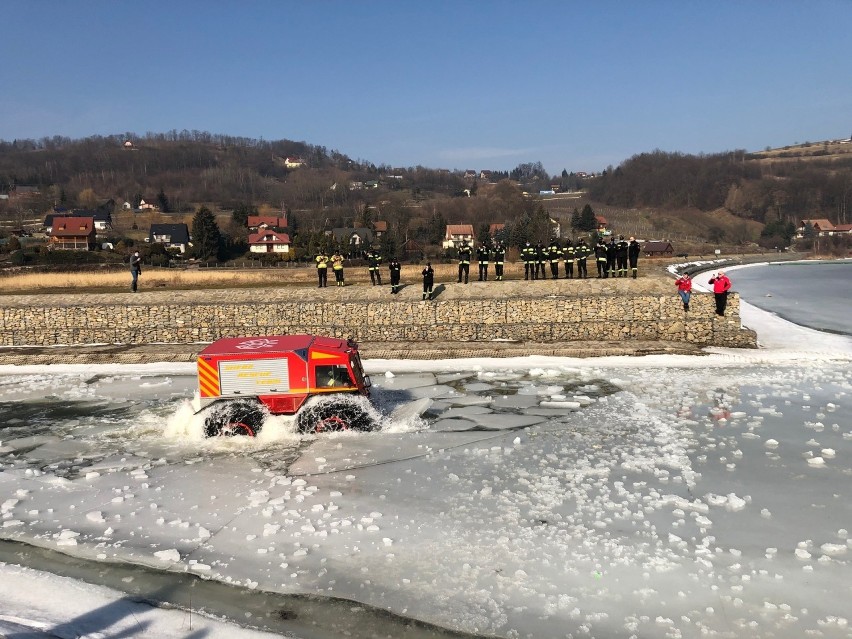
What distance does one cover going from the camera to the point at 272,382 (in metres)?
12.9

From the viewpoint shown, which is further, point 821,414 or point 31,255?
point 31,255

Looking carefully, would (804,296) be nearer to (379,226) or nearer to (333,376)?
(333,376)

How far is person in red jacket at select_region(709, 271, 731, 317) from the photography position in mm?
20625

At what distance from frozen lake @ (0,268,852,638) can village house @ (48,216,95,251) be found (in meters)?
71.5

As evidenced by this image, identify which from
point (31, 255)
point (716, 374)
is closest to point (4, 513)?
point (716, 374)

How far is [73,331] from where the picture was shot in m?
24.5

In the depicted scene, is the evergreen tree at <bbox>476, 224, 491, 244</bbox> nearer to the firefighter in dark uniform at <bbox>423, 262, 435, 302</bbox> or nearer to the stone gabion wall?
the firefighter in dark uniform at <bbox>423, 262, 435, 302</bbox>

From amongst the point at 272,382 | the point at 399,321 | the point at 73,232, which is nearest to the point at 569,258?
the point at 399,321

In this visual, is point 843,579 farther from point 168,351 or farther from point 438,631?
point 168,351

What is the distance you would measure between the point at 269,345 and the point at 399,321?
10043 millimetres

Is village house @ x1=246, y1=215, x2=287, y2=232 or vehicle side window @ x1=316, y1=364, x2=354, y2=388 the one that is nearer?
A: vehicle side window @ x1=316, y1=364, x2=354, y2=388

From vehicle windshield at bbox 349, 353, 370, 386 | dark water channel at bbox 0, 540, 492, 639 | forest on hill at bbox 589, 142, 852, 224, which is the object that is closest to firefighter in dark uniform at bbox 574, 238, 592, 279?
vehicle windshield at bbox 349, 353, 370, 386

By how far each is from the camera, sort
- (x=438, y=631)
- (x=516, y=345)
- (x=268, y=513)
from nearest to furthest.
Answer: (x=438, y=631) < (x=268, y=513) < (x=516, y=345)

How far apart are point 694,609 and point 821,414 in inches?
326
